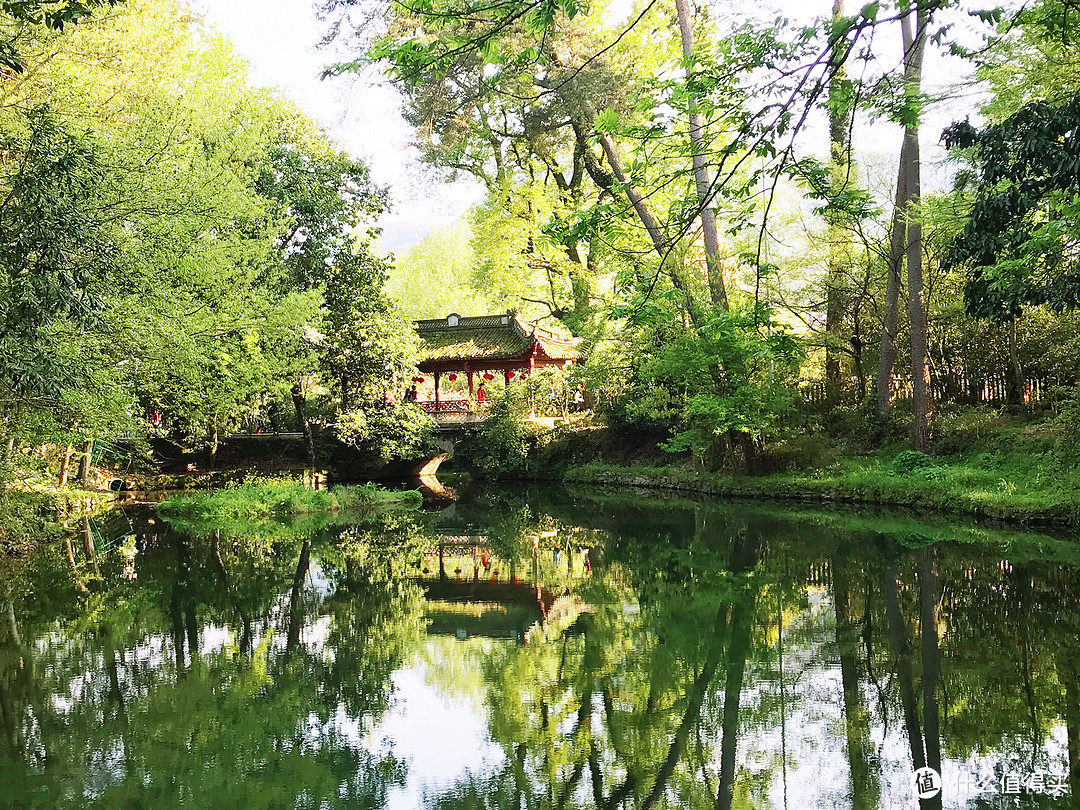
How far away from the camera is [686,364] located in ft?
53.1

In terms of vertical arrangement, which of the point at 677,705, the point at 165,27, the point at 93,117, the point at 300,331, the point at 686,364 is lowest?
the point at 677,705

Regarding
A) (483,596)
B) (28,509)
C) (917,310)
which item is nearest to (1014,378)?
(917,310)

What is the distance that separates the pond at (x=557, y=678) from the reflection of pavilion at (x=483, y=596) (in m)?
0.05

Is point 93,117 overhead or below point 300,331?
overhead

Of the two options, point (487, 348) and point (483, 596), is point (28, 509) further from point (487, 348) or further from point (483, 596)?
point (487, 348)

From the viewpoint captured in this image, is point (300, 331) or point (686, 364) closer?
point (686, 364)

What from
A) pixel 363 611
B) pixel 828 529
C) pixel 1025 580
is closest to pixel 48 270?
pixel 363 611

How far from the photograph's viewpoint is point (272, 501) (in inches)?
645

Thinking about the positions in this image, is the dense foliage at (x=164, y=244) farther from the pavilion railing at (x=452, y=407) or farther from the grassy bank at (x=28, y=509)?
the pavilion railing at (x=452, y=407)

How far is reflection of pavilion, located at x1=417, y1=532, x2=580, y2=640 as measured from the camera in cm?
762

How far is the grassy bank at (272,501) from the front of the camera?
1583cm

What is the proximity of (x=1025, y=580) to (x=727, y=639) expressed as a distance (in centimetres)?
318

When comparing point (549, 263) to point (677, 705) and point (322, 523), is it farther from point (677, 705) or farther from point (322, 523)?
point (677, 705)

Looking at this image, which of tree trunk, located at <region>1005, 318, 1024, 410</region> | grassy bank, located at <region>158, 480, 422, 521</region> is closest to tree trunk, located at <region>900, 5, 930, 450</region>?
tree trunk, located at <region>1005, 318, 1024, 410</region>
